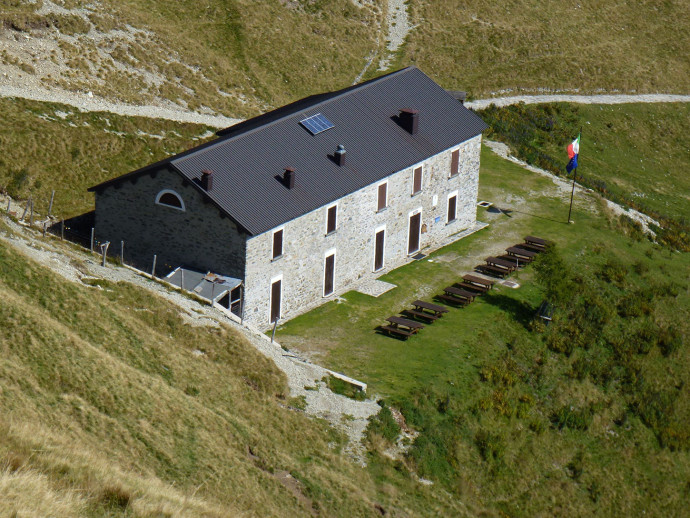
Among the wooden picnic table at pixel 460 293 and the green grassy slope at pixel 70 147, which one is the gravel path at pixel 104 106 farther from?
the wooden picnic table at pixel 460 293

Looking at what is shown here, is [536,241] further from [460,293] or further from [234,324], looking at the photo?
[234,324]

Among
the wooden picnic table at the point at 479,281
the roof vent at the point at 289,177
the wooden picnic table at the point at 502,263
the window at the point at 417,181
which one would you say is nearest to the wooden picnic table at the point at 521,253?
the wooden picnic table at the point at 502,263

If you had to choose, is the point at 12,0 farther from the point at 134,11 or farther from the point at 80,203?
the point at 80,203

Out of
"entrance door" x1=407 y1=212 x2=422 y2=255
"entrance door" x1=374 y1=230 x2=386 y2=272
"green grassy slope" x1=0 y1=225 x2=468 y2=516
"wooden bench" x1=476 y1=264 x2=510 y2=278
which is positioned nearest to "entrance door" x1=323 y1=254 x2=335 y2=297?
"entrance door" x1=374 y1=230 x2=386 y2=272

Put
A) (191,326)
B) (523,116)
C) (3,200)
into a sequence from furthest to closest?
1. (523,116)
2. (3,200)
3. (191,326)

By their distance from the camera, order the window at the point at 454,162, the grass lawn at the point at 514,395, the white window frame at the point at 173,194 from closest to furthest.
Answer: the grass lawn at the point at 514,395 < the white window frame at the point at 173,194 < the window at the point at 454,162

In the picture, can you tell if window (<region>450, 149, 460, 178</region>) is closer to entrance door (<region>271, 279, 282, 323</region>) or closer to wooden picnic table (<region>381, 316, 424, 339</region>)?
wooden picnic table (<region>381, 316, 424, 339</region>)

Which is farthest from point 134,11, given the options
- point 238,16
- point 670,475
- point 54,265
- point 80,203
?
point 670,475
